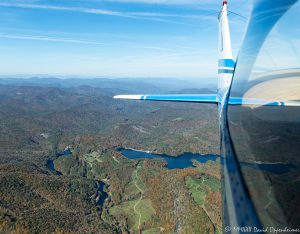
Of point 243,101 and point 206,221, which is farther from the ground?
point 243,101

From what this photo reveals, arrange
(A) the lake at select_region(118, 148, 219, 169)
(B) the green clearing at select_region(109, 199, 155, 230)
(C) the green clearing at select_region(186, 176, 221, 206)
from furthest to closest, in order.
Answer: (A) the lake at select_region(118, 148, 219, 169) → (C) the green clearing at select_region(186, 176, 221, 206) → (B) the green clearing at select_region(109, 199, 155, 230)

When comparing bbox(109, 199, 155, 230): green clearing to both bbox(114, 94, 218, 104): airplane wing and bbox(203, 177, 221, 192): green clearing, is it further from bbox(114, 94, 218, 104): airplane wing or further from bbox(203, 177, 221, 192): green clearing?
bbox(114, 94, 218, 104): airplane wing

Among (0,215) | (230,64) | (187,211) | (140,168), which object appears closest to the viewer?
(230,64)

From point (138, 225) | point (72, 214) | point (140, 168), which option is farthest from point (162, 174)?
point (72, 214)

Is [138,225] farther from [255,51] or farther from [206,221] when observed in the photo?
[255,51]

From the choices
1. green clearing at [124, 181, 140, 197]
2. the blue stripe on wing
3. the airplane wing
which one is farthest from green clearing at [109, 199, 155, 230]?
the blue stripe on wing

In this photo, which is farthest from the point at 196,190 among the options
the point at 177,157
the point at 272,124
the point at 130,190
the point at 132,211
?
the point at 272,124

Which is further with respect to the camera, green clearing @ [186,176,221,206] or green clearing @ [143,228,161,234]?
green clearing @ [186,176,221,206]
